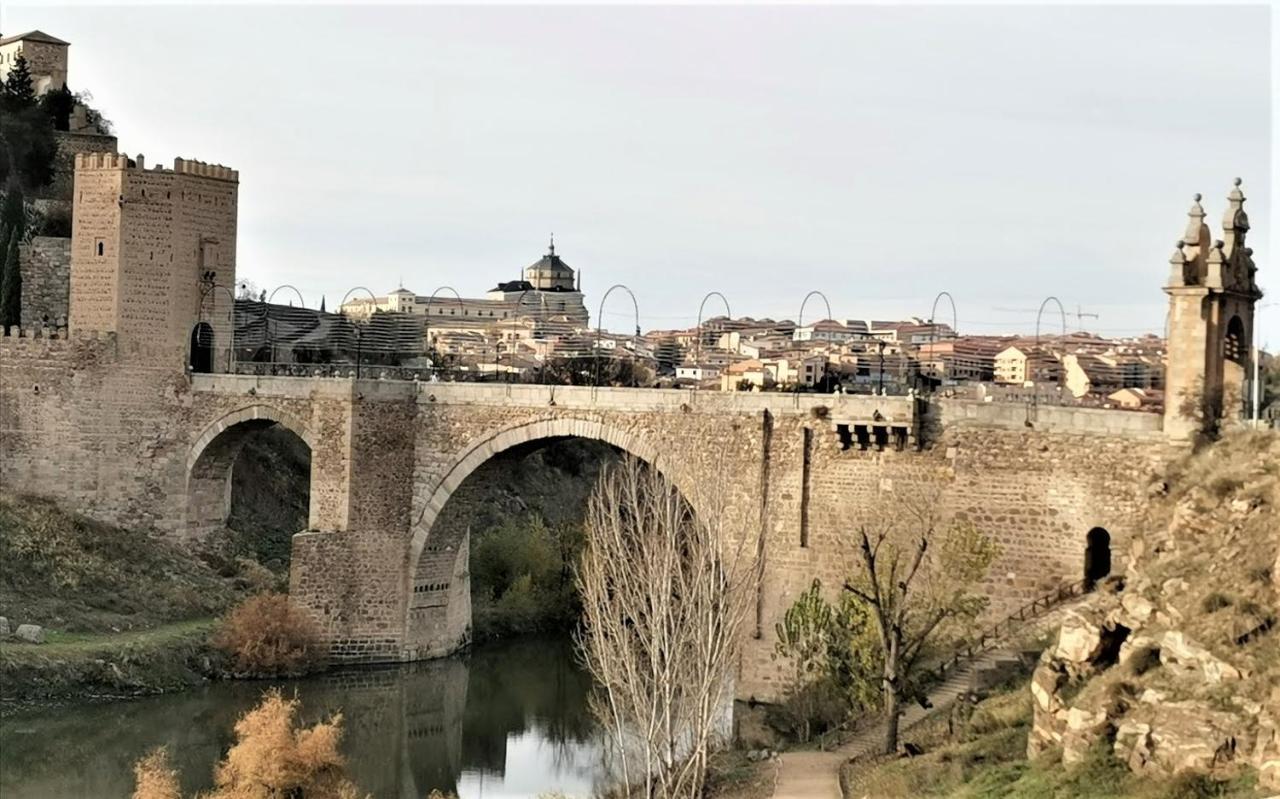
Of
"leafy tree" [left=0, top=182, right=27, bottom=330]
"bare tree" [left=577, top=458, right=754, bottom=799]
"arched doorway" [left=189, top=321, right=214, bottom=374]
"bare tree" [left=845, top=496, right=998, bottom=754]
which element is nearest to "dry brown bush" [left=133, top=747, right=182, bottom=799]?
"bare tree" [left=577, top=458, right=754, bottom=799]

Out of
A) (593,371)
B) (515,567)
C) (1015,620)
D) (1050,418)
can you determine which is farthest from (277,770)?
(593,371)

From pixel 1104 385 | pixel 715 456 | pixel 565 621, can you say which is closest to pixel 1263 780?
pixel 1104 385

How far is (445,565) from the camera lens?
36500mm

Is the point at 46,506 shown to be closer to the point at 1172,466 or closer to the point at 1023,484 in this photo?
the point at 1023,484

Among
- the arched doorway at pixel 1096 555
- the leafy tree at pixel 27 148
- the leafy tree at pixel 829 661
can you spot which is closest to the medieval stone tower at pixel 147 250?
the leafy tree at pixel 27 148

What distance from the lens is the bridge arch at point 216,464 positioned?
125 ft

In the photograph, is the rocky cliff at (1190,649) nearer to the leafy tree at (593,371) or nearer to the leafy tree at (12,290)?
the leafy tree at (593,371)

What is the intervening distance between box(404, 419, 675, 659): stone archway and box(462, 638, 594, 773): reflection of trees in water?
3.39 ft

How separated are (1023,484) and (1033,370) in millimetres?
3349

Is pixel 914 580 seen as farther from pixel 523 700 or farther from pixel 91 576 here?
pixel 91 576

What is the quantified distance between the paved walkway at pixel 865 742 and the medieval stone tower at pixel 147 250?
18991mm

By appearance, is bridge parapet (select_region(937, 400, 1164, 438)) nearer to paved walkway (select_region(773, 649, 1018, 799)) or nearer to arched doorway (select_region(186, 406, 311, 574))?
paved walkway (select_region(773, 649, 1018, 799))

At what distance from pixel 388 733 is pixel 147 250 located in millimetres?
12231

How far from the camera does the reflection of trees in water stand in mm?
32594
